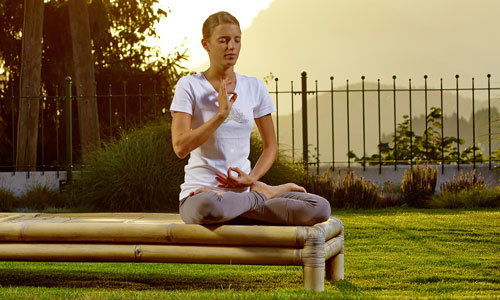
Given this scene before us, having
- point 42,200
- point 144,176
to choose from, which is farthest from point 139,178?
point 42,200

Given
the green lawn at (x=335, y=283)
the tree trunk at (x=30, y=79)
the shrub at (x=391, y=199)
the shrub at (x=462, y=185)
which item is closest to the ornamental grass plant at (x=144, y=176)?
the shrub at (x=391, y=199)

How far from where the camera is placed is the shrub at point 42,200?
1012cm

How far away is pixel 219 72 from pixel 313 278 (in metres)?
1.17

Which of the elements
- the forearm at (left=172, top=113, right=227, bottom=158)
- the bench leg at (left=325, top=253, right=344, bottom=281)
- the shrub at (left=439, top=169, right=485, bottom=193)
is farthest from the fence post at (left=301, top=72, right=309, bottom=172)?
the forearm at (left=172, top=113, right=227, bottom=158)

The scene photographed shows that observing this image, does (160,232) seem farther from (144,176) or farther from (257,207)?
(144,176)

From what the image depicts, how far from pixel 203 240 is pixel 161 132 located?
5912 mm

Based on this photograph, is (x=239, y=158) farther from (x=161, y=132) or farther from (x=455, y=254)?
(x=161, y=132)

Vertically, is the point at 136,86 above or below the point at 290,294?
above

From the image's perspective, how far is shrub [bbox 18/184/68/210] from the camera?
1012 centimetres

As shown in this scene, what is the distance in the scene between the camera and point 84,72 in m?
12.6

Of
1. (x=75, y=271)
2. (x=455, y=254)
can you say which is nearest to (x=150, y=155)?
(x=75, y=271)

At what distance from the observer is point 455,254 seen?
5105 millimetres

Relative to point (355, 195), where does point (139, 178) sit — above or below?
above

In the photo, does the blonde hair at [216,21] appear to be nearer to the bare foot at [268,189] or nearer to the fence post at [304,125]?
the bare foot at [268,189]
